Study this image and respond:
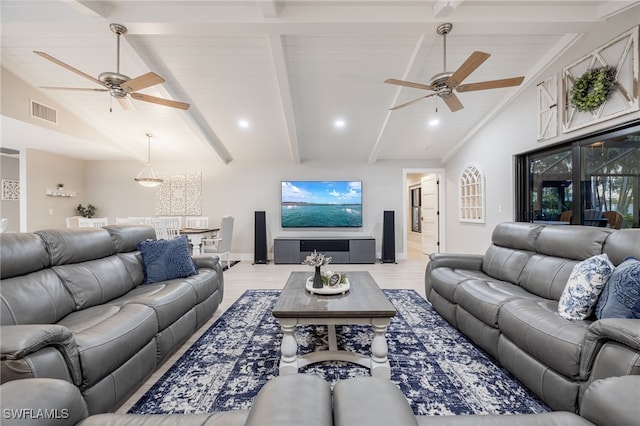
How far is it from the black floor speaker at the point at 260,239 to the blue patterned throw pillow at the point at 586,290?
4885 millimetres

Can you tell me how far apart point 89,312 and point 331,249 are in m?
4.35

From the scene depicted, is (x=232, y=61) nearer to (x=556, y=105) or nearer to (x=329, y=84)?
(x=329, y=84)

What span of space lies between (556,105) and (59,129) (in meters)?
7.33

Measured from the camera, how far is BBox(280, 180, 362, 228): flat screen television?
6.14 meters

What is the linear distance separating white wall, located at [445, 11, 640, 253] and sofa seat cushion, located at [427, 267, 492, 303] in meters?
1.97

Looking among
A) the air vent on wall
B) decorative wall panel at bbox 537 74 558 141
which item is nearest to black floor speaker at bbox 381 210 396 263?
decorative wall panel at bbox 537 74 558 141

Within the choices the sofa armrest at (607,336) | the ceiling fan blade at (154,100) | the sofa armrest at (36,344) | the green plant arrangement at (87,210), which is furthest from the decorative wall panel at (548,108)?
the green plant arrangement at (87,210)

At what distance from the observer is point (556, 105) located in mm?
3469

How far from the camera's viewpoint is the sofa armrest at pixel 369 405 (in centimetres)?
68

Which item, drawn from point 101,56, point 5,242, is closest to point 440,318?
point 5,242

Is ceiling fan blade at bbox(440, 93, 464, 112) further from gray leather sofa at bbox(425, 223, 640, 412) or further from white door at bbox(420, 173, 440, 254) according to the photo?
white door at bbox(420, 173, 440, 254)

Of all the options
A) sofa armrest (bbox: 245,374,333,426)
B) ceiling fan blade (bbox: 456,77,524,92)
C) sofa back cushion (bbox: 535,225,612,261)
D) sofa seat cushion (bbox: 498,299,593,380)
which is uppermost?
ceiling fan blade (bbox: 456,77,524,92)

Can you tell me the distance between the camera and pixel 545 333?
153 centimetres

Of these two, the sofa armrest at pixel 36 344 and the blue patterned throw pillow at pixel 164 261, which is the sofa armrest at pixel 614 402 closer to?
the sofa armrest at pixel 36 344
